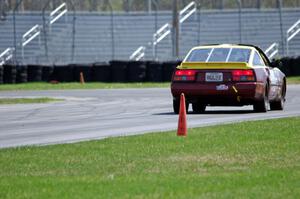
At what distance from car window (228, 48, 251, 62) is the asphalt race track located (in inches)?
43.3

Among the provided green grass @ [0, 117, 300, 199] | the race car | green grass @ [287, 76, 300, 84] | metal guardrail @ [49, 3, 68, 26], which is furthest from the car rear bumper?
metal guardrail @ [49, 3, 68, 26]

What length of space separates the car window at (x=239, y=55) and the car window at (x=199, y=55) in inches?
20.4

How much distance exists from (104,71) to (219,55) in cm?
2325

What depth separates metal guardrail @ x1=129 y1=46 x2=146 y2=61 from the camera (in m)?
50.4

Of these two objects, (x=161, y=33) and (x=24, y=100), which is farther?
(x=161, y=33)

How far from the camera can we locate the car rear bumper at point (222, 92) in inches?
786

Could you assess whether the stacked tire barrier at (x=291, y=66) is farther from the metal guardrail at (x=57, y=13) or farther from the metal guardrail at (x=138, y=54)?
the metal guardrail at (x=57, y=13)

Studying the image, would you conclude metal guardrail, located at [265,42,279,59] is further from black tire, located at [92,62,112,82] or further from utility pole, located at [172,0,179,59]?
black tire, located at [92,62,112,82]

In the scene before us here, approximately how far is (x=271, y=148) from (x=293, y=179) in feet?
9.00

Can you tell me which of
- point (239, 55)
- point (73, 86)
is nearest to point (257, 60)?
point (239, 55)

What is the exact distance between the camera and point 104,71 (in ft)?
143

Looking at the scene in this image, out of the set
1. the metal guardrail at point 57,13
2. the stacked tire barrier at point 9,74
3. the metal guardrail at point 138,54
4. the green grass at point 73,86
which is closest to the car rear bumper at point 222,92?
the green grass at point 73,86

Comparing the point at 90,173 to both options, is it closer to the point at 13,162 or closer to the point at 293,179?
the point at 13,162

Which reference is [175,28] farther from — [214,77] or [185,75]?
[214,77]
